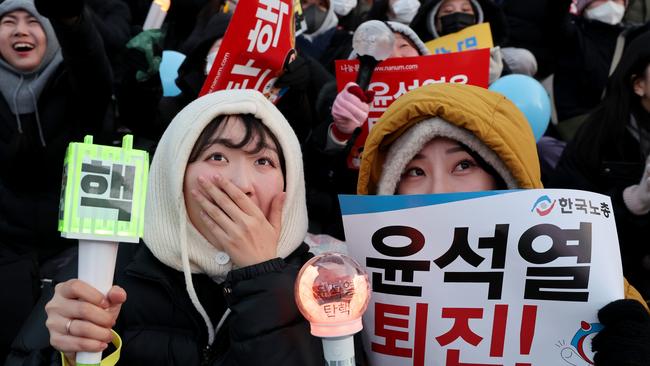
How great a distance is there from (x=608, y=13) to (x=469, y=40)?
2011 mm

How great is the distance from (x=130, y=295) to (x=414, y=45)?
94.4 inches

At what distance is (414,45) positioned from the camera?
3.63 m

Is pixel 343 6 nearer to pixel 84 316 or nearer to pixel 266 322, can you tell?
pixel 266 322

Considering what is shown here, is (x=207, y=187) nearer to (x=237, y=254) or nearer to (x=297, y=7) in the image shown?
(x=237, y=254)

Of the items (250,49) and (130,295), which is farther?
(250,49)

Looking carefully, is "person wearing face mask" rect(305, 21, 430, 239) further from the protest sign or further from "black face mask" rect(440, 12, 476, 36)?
the protest sign

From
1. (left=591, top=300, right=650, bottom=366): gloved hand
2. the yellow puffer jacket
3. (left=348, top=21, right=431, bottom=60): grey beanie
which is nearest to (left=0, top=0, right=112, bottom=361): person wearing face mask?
(left=348, top=21, right=431, bottom=60): grey beanie

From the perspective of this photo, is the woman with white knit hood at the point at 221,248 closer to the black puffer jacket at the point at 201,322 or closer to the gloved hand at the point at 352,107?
the black puffer jacket at the point at 201,322

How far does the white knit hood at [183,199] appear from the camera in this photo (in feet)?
6.20

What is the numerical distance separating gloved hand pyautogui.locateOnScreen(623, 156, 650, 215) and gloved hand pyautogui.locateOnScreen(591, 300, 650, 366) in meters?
1.35

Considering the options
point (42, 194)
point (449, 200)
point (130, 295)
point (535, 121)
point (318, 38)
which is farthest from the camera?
point (318, 38)

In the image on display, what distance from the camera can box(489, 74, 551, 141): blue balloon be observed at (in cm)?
384

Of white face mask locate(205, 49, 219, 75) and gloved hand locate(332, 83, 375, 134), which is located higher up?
white face mask locate(205, 49, 219, 75)

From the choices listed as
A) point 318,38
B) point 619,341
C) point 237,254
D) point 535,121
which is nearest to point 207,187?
point 237,254
